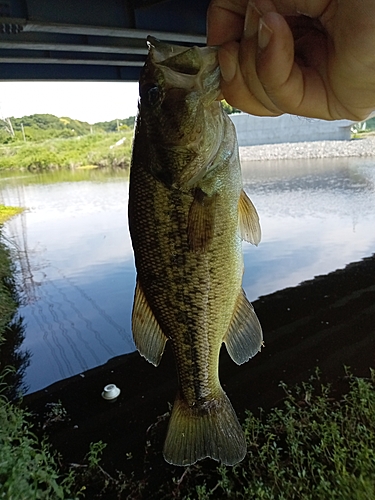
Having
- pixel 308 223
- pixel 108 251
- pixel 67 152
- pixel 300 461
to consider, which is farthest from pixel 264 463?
pixel 67 152

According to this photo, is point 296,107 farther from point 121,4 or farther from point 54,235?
point 54,235

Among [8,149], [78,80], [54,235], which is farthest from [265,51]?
[8,149]

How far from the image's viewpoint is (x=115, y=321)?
773 cm

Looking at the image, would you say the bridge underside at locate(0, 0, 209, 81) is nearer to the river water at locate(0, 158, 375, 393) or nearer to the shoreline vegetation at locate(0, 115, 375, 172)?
the river water at locate(0, 158, 375, 393)

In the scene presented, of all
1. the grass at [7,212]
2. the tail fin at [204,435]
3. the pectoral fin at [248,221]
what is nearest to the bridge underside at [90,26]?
the pectoral fin at [248,221]

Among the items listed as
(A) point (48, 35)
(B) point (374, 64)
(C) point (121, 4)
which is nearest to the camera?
(B) point (374, 64)

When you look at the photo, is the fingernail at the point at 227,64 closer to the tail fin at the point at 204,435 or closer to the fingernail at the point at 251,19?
the fingernail at the point at 251,19

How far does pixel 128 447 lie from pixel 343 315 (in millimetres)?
4295

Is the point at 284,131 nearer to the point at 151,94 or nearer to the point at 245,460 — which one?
the point at 245,460

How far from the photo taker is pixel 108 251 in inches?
452

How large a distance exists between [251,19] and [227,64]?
0.45 ft

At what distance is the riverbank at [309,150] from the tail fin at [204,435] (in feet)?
79.6

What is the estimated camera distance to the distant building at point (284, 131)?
83.4 feet

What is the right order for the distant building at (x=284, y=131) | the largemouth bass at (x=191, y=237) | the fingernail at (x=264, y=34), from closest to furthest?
the fingernail at (x=264, y=34), the largemouth bass at (x=191, y=237), the distant building at (x=284, y=131)
